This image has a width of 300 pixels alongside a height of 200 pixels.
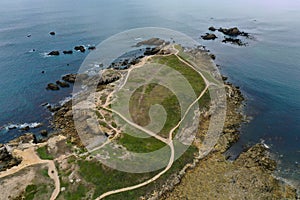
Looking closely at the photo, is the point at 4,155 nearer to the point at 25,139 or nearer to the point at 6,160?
the point at 6,160

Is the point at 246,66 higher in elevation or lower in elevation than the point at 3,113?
higher

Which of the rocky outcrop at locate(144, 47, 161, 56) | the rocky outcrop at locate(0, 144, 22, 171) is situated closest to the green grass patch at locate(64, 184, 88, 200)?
the rocky outcrop at locate(0, 144, 22, 171)

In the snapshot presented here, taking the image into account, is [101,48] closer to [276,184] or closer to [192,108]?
Answer: [192,108]

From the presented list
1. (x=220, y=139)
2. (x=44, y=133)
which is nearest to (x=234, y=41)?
(x=220, y=139)

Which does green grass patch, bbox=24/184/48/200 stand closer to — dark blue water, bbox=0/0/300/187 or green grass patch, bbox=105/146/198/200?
green grass patch, bbox=105/146/198/200

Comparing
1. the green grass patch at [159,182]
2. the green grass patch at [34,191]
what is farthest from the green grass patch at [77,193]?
the green grass patch at [159,182]

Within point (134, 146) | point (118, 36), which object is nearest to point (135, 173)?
point (134, 146)

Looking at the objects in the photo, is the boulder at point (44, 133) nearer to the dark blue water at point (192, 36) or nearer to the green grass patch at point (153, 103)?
the dark blue water at point (192, 36)
